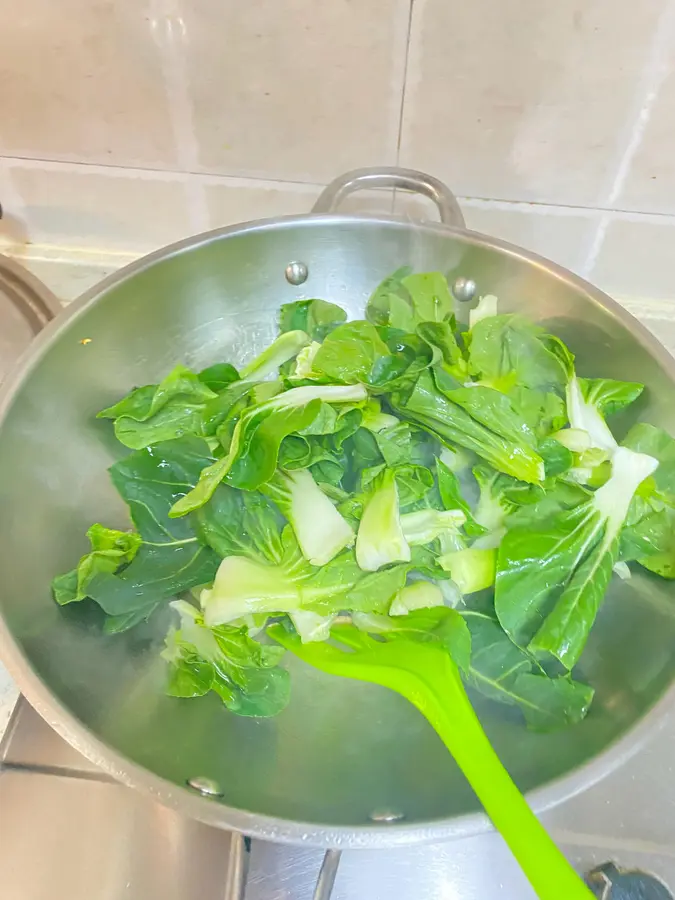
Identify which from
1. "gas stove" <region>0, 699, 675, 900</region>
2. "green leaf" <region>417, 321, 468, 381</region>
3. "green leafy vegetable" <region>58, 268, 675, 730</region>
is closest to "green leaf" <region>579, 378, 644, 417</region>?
"green leafy vegetable" <region>58, 268, 675, 730</region>

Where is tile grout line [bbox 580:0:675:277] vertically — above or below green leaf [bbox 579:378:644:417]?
above

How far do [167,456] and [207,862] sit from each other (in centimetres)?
32

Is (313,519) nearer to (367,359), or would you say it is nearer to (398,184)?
(367,359)

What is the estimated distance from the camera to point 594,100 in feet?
2.18

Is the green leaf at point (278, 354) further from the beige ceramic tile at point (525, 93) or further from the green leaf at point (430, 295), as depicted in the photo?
the beige ceramic tile at point (525, 93)

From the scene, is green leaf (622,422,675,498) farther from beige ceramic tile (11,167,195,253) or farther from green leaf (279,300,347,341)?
beige ceramic tile (11,167,195,253)

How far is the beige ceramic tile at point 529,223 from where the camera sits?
78 centimetres

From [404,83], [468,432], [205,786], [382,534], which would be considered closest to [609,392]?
[468,432]

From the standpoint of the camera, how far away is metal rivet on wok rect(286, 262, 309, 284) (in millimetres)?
714

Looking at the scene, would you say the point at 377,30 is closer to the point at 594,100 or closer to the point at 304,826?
the point at 594,100

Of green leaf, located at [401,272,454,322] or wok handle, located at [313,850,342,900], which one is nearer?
wok handle, located at [313,850,342,900]

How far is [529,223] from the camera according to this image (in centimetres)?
79

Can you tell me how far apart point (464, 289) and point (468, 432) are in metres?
0.19

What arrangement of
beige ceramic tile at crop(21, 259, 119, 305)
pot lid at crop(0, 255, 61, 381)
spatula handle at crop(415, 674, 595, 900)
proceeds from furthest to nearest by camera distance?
1. beige ceramic tile at crop(21, 259, 119, 305)
2. pot lid at crop(0, 255, 61, 381)
3. spatula handle at crop(415, 674, 595, 900)
